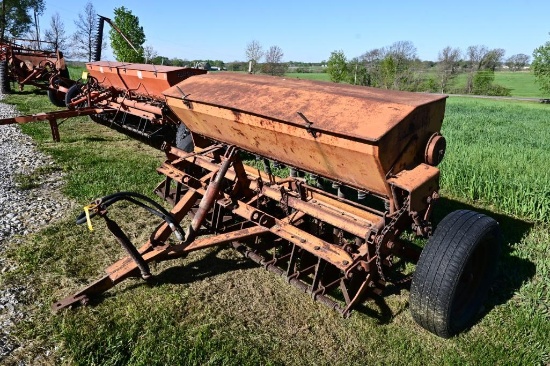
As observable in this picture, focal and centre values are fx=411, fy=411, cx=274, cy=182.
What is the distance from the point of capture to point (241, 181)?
4.06m

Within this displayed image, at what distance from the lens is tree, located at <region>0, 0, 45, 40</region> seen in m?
37.7

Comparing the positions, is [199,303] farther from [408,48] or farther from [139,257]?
[408,48]

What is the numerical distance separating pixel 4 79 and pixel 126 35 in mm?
8273

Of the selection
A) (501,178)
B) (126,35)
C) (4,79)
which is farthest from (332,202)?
(126,35)

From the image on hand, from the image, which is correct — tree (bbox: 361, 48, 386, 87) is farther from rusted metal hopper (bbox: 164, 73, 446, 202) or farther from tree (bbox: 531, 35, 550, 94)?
rusted metal hopper (bbox: 164, 73, 446, 202)

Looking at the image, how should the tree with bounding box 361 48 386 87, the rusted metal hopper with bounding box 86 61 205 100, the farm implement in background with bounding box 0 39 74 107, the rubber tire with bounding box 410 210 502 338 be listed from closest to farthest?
the rubber tire with bounding box 410 210 502 338
the rusted metal hopper with bounding box 86 61 205 100
the farm implement in background with bounding box 0 39 74 107
the tree with bounding box 361 48 386 87

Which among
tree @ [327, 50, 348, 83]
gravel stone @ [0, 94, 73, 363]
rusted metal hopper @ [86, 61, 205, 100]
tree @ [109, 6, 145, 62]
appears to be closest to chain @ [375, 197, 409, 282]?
gravel stone @ [0, 94, 73, 363]

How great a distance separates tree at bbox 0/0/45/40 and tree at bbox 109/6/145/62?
21.2 m

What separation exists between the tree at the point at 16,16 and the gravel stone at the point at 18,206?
37179mm

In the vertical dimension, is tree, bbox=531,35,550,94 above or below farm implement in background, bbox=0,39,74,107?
above


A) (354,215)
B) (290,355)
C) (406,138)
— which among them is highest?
(406,138)

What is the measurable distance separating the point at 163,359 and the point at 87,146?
642 cm

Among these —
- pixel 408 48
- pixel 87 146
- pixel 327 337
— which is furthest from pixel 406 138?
pixel 408 48

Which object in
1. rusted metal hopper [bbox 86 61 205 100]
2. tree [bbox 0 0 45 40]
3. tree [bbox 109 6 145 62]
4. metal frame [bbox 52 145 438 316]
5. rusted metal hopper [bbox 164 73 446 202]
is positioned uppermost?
tree [bbox 0 0 45 40]
